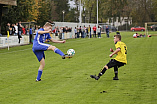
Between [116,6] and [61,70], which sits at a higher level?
A: [116,6]

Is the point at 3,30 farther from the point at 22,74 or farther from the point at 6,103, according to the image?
the point at 6,103

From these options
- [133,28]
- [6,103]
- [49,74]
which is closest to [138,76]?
[49,74]

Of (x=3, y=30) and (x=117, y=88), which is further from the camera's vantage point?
(x=3, y=30)

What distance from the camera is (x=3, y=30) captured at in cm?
5525

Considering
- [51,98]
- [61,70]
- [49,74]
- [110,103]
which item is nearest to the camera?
[110,103]

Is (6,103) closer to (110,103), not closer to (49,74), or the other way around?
(110,103)

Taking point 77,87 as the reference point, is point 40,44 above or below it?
above

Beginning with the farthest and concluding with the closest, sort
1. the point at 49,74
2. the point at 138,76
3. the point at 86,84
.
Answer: the point at 49,74 < the point at 138,76 < the point at 86,84

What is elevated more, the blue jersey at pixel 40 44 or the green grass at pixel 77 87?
the blue jersey at pixel 40 44

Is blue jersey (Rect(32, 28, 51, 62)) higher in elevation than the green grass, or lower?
higher

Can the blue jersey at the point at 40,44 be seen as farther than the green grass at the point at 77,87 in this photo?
Yes

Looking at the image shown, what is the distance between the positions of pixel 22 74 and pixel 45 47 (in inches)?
116

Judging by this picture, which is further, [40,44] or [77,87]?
[40,44]

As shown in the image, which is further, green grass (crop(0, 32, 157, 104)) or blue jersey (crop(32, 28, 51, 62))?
blue jersey (crop(32, 28, 51, 62))
